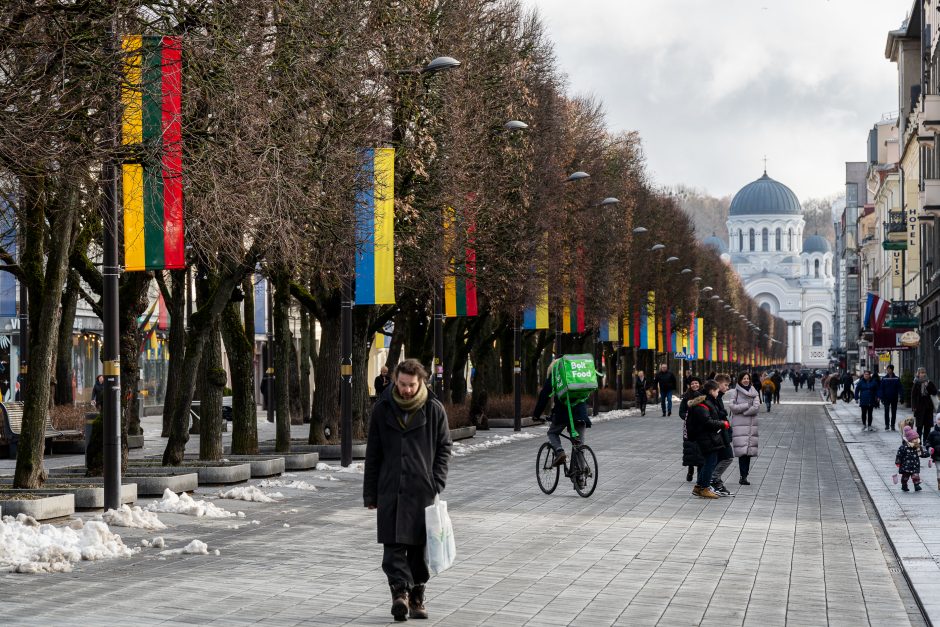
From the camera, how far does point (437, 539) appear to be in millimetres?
9648

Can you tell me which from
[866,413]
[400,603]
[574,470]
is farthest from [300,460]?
[866,413]

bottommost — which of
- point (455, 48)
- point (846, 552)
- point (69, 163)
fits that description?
point (846, 552)

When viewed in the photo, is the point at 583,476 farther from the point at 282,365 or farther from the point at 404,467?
the point at 404,467

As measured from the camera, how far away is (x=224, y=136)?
1572 cm

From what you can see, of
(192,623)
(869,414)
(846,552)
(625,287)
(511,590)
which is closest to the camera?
(192,623)

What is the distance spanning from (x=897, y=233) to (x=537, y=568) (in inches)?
2232

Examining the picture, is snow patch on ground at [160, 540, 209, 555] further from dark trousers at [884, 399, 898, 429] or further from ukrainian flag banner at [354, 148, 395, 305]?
dark trousers at [884, 399, 898, 429]

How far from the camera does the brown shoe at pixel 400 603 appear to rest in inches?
380

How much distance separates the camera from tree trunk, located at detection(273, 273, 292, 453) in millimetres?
25406

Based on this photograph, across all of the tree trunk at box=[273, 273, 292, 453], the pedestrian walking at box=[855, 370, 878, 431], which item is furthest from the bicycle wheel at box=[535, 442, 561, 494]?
the pedestrian walking at box=[855, 370, 878, 431]

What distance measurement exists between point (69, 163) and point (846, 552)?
24.1 ft

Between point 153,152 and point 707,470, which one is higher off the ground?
point 153,152

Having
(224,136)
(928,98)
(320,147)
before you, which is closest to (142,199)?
(224,136)

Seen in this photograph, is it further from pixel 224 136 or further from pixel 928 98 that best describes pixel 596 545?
pixel 928 98
